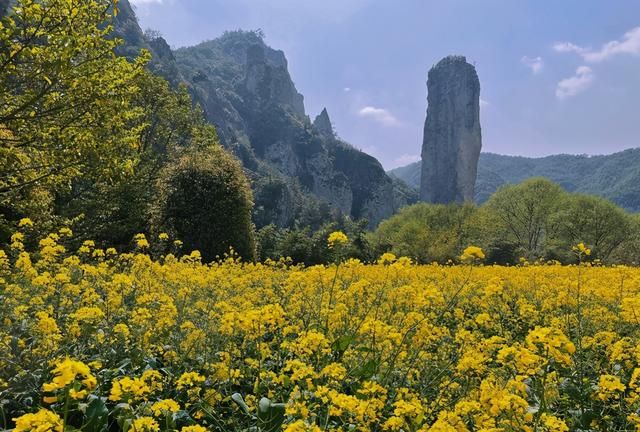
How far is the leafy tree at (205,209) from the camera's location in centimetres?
1802

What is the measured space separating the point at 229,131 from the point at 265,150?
17.3 metres

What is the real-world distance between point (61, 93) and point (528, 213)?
42.1m

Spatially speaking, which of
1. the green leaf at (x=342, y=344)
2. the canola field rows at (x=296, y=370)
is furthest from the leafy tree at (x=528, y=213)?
the green leaf at (x=342, y=344)

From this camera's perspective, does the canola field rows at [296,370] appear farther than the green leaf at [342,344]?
No

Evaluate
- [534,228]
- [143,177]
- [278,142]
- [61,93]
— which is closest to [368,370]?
[61,93]

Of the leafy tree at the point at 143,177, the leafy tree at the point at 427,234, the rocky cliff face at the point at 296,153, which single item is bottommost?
the leafy tree at the point at 427,234

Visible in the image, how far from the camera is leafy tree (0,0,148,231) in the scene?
625 cm

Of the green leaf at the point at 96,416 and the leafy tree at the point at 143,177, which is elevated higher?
the leafy tree at the point at 143,177

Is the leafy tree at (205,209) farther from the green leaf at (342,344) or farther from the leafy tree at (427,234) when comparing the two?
the green leaf at (342,344)

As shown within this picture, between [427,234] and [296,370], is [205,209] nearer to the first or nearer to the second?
[296,370]

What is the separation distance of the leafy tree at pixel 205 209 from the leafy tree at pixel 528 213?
28833mm

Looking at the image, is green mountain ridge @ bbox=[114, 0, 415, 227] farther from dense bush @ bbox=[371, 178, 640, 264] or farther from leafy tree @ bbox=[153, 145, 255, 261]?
leafy tree @ bbox=[153, 145, 255, 261]

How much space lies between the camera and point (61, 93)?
7488 mm

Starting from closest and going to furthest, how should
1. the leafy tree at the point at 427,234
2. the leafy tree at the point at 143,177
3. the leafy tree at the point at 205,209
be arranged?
1. the leafy tree at the point at 143,177
2. the leafy tree at the point at 205,209
3. the leafy tree at the point at 427,234
